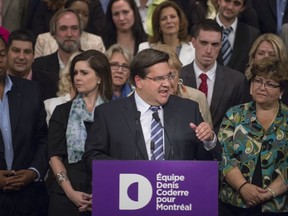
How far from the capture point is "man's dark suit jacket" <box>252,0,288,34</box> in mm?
9703

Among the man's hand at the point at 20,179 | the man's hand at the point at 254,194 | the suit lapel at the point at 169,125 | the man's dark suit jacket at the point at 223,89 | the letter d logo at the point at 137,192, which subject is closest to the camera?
the letter d logo at the point at 137,192

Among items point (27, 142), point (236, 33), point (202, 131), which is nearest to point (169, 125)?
point (202, 131)

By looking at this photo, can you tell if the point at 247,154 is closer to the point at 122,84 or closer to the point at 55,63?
the point at 122,84

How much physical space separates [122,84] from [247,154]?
5.25 ft

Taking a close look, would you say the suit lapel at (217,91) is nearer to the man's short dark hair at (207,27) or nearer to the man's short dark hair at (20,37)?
the man's short dark hair at (207,27)

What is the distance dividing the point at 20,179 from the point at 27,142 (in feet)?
1.01

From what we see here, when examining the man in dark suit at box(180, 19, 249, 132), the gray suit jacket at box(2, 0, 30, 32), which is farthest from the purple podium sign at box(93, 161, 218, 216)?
the gray suit jacket at box(2, 0, 30, 32)

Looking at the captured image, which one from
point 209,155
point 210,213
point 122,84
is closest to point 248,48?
point 122,84

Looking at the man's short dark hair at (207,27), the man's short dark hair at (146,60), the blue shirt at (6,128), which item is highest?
the man's short dark hair at (207,27)

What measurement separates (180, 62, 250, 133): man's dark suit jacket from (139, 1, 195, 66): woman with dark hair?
2.62 feet

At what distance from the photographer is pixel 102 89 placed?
6.75 meters

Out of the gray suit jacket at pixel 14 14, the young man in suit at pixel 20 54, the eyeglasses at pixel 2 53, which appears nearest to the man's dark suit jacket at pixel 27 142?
the eyeglasses at pixel 2 53

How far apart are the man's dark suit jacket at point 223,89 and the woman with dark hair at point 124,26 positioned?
1.31 metres

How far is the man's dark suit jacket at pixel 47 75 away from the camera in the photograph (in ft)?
27.0
